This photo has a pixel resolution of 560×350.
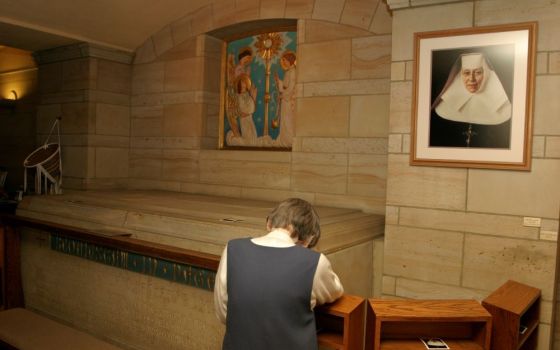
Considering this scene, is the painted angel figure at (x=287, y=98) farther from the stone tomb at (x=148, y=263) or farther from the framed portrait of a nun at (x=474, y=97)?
the framed portrait of a nun at (x=474, y=97)

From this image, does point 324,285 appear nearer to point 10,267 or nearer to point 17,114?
point 10,267

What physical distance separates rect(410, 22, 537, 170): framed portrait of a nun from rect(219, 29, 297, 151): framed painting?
6.49 ft

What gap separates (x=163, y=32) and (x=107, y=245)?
3378 mm

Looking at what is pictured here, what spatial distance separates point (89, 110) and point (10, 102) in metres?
2.58

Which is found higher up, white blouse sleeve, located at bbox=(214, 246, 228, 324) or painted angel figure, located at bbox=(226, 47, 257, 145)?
painted angel figure, located at bbox=(226, 47, 257, 145)

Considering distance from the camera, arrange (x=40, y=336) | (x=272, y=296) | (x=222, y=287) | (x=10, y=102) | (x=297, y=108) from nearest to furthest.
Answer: (x=272, y=296)
(x=222, y=287)
(x=40, y=336)
(x=297, y=108)
(x=10, y=102)

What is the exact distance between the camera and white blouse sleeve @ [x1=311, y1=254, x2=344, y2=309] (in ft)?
7.15

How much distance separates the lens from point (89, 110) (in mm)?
6438

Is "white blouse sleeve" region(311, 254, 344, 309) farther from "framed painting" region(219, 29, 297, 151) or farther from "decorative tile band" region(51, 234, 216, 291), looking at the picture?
Result: "framed painting" region(219, 29, 297, 151)

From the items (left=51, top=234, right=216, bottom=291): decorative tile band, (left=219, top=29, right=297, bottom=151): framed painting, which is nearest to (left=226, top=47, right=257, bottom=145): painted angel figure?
(left=219, top=29, right=297, bottom=151): framed painting

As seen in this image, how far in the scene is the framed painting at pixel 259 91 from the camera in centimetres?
553

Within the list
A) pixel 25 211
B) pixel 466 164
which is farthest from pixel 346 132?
pixel 25 211

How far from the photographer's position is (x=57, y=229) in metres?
4.56

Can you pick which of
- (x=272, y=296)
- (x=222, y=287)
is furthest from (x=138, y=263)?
(x=272, y=296)
